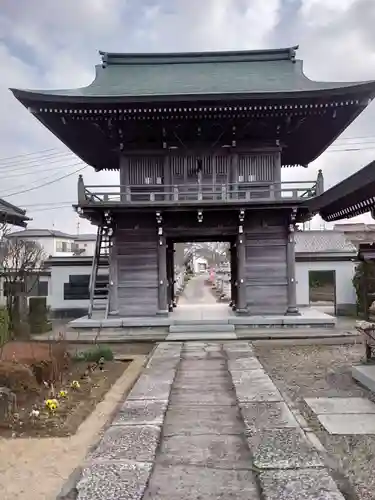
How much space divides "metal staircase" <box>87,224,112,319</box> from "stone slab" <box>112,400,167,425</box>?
10.3 m

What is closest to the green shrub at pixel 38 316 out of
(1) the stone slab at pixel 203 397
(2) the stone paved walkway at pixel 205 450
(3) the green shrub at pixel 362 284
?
(2) the stone paved walkway at pixel 205 450

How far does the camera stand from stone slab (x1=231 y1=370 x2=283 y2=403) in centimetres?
668

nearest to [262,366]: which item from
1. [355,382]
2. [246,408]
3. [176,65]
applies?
[355,382]

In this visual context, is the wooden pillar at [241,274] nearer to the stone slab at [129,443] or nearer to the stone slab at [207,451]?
the stone slab at [129,443]

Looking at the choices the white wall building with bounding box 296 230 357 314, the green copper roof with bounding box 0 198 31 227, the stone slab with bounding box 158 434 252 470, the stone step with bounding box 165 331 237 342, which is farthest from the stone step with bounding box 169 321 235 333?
the stone slab with bounding box 158 434 252 470

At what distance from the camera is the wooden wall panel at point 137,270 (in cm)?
1670

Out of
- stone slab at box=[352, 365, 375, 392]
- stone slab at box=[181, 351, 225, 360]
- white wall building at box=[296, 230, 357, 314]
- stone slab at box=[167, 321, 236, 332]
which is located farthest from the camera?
white wall building at box=[296, 230, 357, 314]

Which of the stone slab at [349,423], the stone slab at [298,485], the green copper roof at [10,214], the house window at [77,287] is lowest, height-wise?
the stone slab at [349,423]

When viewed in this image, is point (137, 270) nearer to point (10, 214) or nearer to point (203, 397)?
point (10, 214)

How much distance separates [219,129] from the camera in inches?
643

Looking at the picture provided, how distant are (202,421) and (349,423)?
72.0 inches

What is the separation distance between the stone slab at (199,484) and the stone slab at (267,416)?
51.5 inches

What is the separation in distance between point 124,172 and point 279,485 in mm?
14238

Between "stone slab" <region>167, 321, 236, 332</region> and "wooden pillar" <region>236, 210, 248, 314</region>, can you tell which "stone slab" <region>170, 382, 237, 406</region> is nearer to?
"stone slab" <region>167, 321, 236, 332</region>
